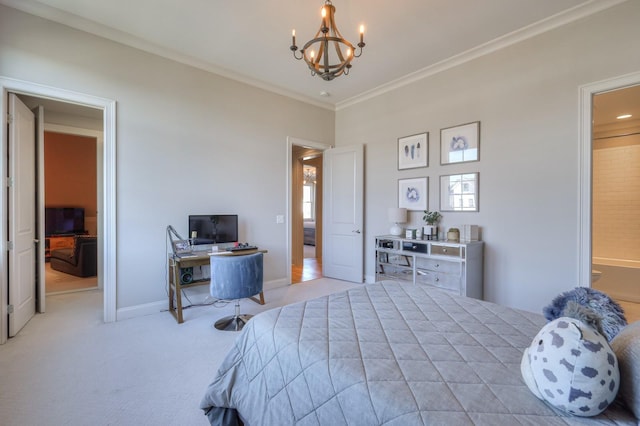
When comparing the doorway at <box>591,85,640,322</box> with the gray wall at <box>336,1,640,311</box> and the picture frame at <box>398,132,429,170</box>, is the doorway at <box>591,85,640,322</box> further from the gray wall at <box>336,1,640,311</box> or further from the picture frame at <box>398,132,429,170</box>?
the picture frame at <box>398,132,429,170</box>

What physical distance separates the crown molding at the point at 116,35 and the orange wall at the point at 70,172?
428 centimetres

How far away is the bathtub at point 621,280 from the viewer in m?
3.86

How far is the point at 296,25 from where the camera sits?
2.91m

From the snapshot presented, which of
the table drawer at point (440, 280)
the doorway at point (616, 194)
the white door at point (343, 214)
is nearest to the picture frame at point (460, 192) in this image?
the table drawer at point (440, 280)

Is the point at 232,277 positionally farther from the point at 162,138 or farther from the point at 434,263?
the point at 434,263

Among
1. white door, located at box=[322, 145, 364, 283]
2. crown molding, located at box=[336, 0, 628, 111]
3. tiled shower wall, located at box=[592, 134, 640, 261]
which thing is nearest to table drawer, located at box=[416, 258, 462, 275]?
white door, located at box=[322, 145, 364, 283]

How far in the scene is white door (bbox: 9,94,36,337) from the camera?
269 cm

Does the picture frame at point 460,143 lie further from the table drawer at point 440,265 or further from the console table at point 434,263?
the table drawer at point 440,265

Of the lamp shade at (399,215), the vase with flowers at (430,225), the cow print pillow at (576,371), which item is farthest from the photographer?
the lamp shade at (399,215)

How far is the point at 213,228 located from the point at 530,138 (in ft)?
12.5

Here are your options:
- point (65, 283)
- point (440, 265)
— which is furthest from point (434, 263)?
point (65, 283)

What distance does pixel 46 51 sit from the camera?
2748mm

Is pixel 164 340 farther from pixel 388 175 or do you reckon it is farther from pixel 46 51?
pixel 388 175

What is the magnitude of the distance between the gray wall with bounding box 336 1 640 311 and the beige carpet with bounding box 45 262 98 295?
5.44 meters
